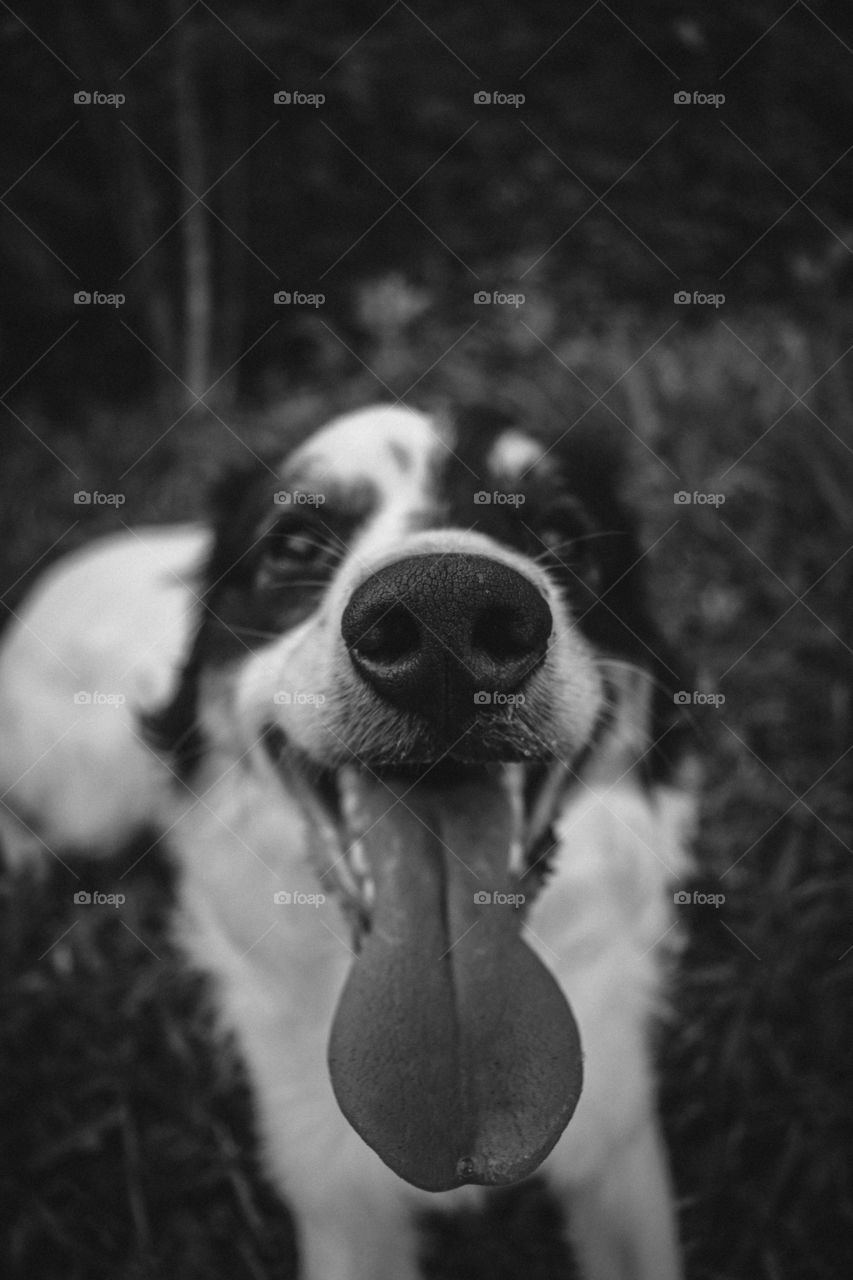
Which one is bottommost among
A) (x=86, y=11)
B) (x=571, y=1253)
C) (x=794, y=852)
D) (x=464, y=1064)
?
(x=571, y=1253)

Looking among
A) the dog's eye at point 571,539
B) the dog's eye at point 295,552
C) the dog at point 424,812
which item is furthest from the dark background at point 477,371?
the dog's eye at point 295,552

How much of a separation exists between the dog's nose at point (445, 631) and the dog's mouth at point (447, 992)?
253 mm

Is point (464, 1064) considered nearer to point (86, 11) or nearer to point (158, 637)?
point (158, 637)

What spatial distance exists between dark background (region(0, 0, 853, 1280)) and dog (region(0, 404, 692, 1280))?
0.33 metres

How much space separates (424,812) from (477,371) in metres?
3.19

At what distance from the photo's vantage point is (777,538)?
3.20 meters

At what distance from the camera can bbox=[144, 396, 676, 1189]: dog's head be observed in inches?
55.6

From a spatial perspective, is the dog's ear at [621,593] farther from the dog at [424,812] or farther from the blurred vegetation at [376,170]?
the blurred vegetation at [376,170]

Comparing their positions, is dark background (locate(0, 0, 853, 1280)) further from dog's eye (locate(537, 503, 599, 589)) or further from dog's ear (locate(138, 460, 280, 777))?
dog's eye (locate(537, 503, 599, 589))

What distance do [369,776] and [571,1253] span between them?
1.27m

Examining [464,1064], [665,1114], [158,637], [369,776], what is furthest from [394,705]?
[665,1114]

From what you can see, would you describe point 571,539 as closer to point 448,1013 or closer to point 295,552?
point 295,552

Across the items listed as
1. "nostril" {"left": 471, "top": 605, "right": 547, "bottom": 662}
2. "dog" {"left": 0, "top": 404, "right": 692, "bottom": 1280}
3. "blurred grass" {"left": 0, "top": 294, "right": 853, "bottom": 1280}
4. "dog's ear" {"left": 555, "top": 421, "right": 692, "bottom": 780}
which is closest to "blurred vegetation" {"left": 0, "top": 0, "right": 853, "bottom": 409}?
"blurred grass" {"left": 0, "top": 294, "right": 853, "bottom": 1280}

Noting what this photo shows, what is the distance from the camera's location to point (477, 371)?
4285mm
